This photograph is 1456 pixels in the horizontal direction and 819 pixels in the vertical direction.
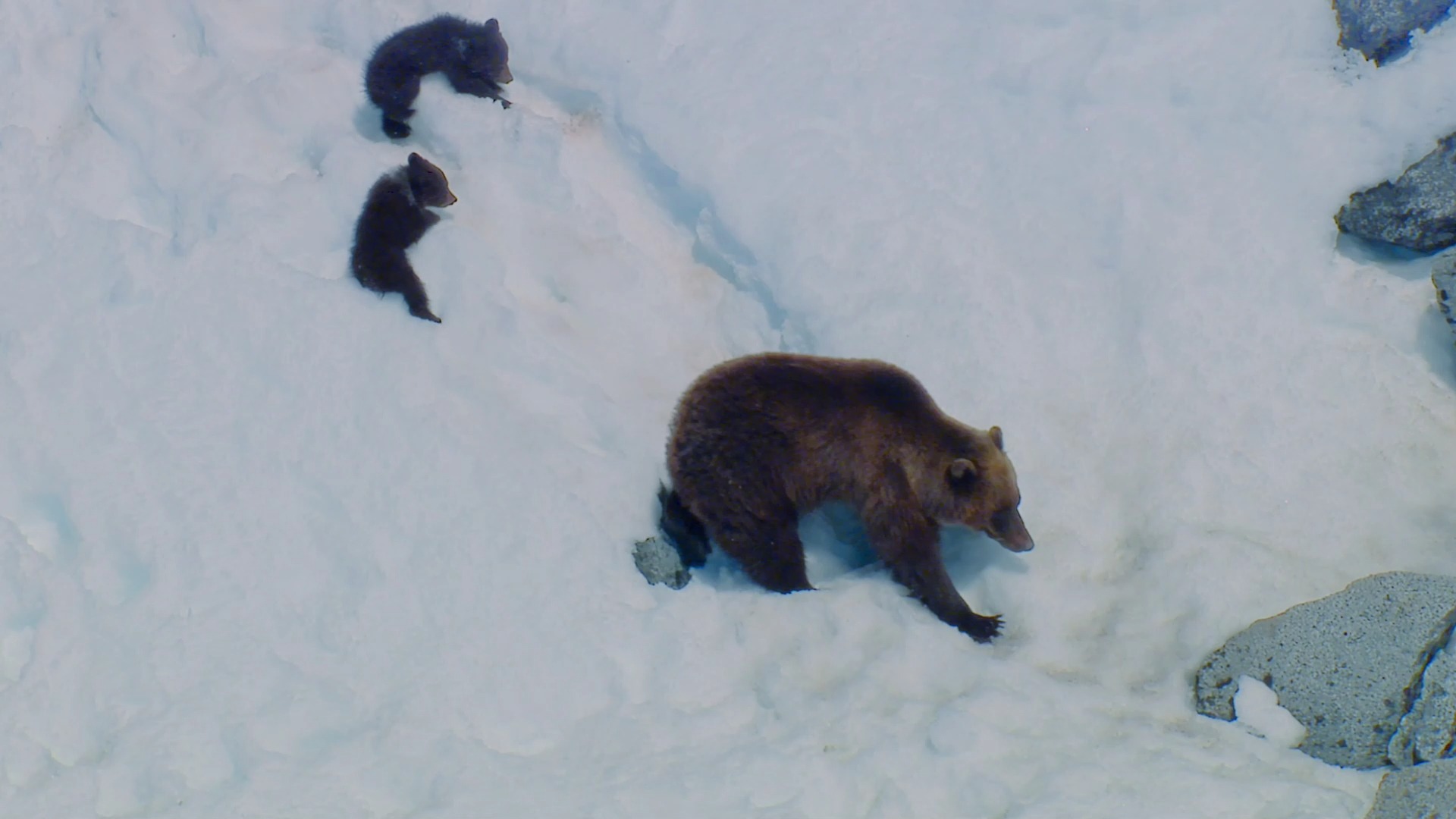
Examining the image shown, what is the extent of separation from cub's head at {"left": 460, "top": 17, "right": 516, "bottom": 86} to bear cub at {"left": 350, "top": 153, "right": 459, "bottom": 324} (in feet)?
2.75

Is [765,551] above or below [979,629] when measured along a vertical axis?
below

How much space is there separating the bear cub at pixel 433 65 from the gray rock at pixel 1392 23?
18.3 ft

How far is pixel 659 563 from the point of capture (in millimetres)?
5625

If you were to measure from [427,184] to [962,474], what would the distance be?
3836mm

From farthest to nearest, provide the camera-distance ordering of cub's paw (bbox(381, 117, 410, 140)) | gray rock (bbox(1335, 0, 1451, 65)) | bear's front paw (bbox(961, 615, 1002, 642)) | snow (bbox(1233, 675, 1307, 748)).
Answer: cub's paw (bbox(381, 117, 410, 140)) < gray rock (bbox(1335, 0, 1451, 65)) < bear's front paw (bbox(961, 615, 1002, 642)) < snow (bbox(1233, 675, 1307, 748))

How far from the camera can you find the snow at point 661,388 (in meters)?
4.82

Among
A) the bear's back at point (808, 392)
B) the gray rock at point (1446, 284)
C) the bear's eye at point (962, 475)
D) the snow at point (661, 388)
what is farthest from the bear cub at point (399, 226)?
the gray rock at point (1446, 284)

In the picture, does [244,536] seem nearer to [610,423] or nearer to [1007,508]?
[610,423]

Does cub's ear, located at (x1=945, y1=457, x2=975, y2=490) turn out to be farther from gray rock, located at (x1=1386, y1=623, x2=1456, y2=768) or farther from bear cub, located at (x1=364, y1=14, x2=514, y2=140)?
bear cub, located at (x1=364, y1=14, x2=514, y2=140)

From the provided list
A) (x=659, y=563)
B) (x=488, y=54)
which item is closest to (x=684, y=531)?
(x=659, y=563)

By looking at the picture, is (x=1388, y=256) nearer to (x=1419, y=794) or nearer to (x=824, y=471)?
(x=1419, y=794)

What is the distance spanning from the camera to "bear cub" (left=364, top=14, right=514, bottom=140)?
7660 mm

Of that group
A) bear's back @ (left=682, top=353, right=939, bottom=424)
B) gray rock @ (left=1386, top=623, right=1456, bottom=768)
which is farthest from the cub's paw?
gray rock @ (left=1386, top=623, right=1456, bottom=768)

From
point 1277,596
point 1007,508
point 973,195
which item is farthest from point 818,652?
point 973,195
